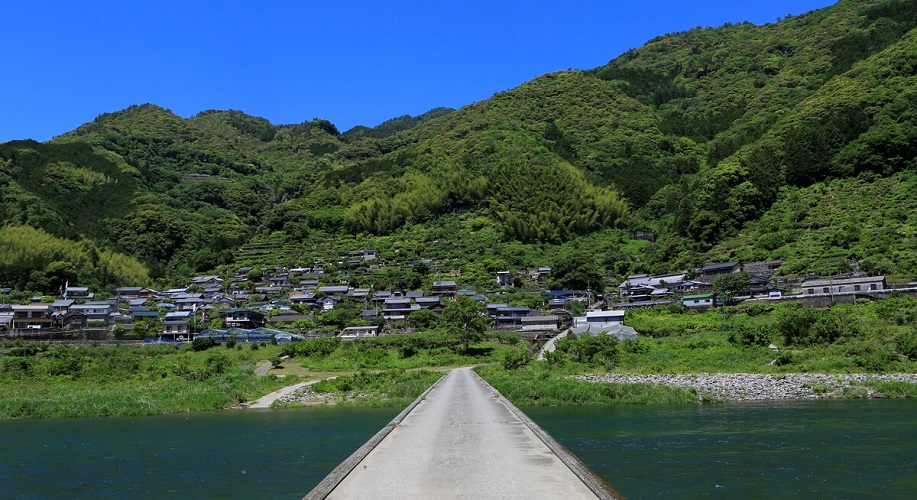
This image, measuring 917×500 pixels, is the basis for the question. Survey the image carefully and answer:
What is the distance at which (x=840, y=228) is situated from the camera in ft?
188

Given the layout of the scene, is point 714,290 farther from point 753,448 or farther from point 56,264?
point 56,264

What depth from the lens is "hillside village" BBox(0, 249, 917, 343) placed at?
170ft

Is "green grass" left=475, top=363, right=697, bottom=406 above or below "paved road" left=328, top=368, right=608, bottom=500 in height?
below

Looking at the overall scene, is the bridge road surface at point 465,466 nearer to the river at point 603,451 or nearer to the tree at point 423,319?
the river at point 603,451

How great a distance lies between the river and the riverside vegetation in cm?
409

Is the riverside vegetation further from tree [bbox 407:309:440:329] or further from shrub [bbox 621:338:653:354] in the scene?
tree [bbox 407:309:440:329]

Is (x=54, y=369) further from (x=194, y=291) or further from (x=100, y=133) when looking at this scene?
(x=100, y=133)

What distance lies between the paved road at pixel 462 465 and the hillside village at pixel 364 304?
107ft

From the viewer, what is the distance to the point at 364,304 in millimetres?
67438

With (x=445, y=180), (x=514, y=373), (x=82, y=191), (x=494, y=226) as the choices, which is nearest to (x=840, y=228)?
(x=514, y=373)

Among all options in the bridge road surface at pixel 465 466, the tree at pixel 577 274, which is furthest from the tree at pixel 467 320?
the bridge road surface at pixel 465 466

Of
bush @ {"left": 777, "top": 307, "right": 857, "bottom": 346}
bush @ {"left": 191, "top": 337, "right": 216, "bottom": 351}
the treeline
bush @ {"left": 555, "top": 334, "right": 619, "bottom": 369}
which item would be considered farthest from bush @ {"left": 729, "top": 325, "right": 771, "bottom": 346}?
the treeline

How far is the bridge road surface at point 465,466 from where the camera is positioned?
28.2 feet

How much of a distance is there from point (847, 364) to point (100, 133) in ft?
527
